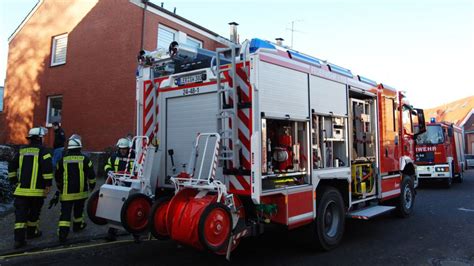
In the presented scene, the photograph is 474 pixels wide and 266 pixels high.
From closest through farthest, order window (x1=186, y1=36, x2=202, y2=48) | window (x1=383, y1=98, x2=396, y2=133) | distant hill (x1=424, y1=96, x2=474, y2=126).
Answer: window (x1=383, y1=98, x2=396, y2=133)
window (x1=186, y1=36, x2=202, y2=48)
distant hill (x1=424, y1=96, x2=474, y2=126)

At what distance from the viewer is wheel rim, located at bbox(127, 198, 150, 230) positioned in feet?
16.3

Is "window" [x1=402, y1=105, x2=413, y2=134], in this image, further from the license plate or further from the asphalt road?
the license plate

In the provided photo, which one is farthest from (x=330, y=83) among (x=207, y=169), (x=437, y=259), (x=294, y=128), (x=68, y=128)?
(x=68, y=128)

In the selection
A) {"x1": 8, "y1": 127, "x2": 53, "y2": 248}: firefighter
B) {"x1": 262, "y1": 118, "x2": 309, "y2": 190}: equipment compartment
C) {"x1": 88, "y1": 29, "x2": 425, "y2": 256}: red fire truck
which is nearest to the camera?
{"x1": 88, "y1": 29, "x2": 425, "y2": 256}: red fire truck

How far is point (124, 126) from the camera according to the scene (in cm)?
1505

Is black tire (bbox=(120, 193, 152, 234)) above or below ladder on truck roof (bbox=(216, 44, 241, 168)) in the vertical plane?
below

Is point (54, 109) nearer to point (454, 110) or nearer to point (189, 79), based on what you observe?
point (189, 79)

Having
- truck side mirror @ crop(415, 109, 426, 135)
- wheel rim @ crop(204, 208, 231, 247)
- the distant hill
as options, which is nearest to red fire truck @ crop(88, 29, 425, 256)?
wheel rim @ crop(204, 208, 231, 247)

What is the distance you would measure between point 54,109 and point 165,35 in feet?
21.9

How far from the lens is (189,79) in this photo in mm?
5695

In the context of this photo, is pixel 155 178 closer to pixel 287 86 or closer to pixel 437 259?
pixel 287 86

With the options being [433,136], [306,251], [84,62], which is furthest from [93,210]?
[433,136]

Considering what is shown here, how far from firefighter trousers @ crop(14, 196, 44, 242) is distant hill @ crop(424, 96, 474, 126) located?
44833 mm

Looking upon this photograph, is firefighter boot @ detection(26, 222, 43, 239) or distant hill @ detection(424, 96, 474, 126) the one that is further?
distant hill @ detection(424, 96, 474, 126)
